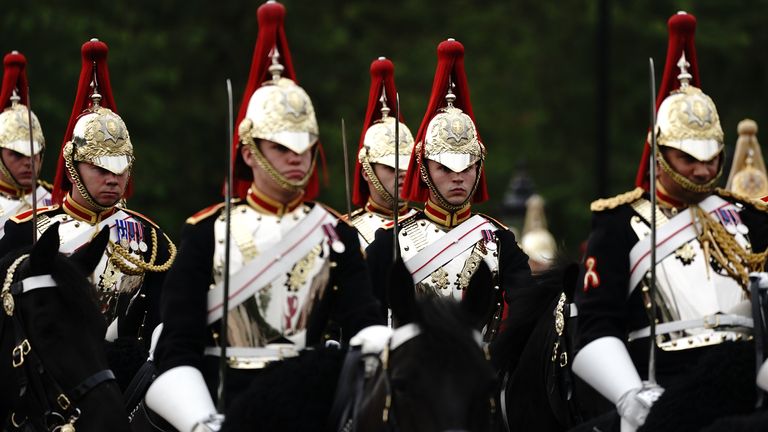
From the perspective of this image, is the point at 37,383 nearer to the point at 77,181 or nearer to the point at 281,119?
the point at 281,119

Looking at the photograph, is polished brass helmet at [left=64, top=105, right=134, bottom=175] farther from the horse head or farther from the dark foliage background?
the dark foliage background

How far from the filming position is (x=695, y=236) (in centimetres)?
822

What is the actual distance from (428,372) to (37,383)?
7.55 ft

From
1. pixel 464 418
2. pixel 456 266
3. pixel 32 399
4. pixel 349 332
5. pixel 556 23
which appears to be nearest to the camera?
pixel 464 418

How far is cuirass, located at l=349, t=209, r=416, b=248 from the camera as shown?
37.5 ft

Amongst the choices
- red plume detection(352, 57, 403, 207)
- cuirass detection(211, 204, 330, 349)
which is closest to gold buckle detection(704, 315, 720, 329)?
cuirass detection(211, 204, 330, 349)

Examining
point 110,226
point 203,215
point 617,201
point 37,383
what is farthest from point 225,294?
point 110,226

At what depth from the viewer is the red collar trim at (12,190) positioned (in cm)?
1243

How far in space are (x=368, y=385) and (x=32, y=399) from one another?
186cm

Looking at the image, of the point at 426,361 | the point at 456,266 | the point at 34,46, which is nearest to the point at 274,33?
the point at 426,361

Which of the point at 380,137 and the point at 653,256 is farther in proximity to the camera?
the point at 380,137

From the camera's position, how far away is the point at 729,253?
26.7ft

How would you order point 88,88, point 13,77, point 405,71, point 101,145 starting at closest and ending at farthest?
Result: point 101,145 → point 88,88 → point 13,77 → point 405,71

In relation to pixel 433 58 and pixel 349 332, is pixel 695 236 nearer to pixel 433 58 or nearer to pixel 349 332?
pixel 349 332
